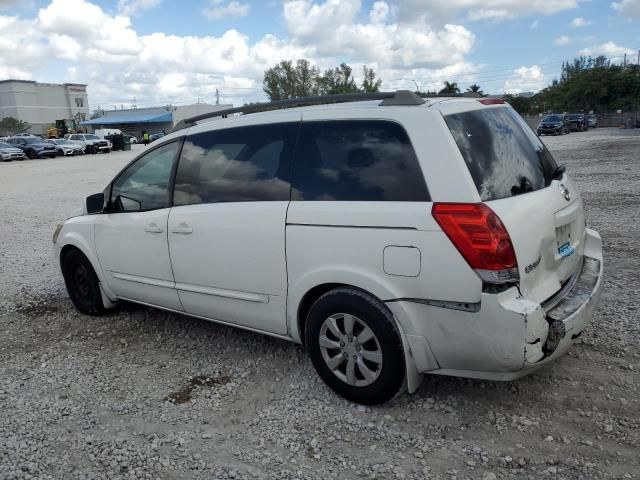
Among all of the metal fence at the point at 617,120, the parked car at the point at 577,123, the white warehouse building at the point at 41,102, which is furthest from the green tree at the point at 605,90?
the white warehouse building at the point at 41,102

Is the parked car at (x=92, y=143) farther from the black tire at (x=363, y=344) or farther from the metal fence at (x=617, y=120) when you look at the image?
the black tire at (x=363, y=344)

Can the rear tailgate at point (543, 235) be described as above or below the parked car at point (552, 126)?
above

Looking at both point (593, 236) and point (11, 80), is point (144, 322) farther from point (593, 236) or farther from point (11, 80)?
point (11, 80)

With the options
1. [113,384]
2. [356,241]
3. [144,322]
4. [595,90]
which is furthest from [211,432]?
[595,90]

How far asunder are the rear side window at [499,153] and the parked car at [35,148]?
41.0 meters

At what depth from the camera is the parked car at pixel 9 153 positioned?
36250 mm

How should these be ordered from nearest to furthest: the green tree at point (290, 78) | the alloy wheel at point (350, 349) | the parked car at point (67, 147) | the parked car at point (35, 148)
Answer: the alloy wheel at point (350, 349)
the parked car at point (35, 148)
the parked car at point (67, 147)
the green tree at point (290, 78)

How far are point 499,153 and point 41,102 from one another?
11932cm

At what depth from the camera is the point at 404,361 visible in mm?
3096

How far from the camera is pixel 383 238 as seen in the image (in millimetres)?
2994

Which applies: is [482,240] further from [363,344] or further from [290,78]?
[290,78]

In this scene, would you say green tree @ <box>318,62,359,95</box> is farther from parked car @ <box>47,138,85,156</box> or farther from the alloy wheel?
the alloy wheel

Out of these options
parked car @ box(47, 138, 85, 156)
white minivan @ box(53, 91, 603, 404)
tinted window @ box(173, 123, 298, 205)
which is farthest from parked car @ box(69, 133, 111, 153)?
white minivan @ box(53, 91, 603, 404)

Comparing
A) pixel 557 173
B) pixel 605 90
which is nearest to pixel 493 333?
pixel 557 173
